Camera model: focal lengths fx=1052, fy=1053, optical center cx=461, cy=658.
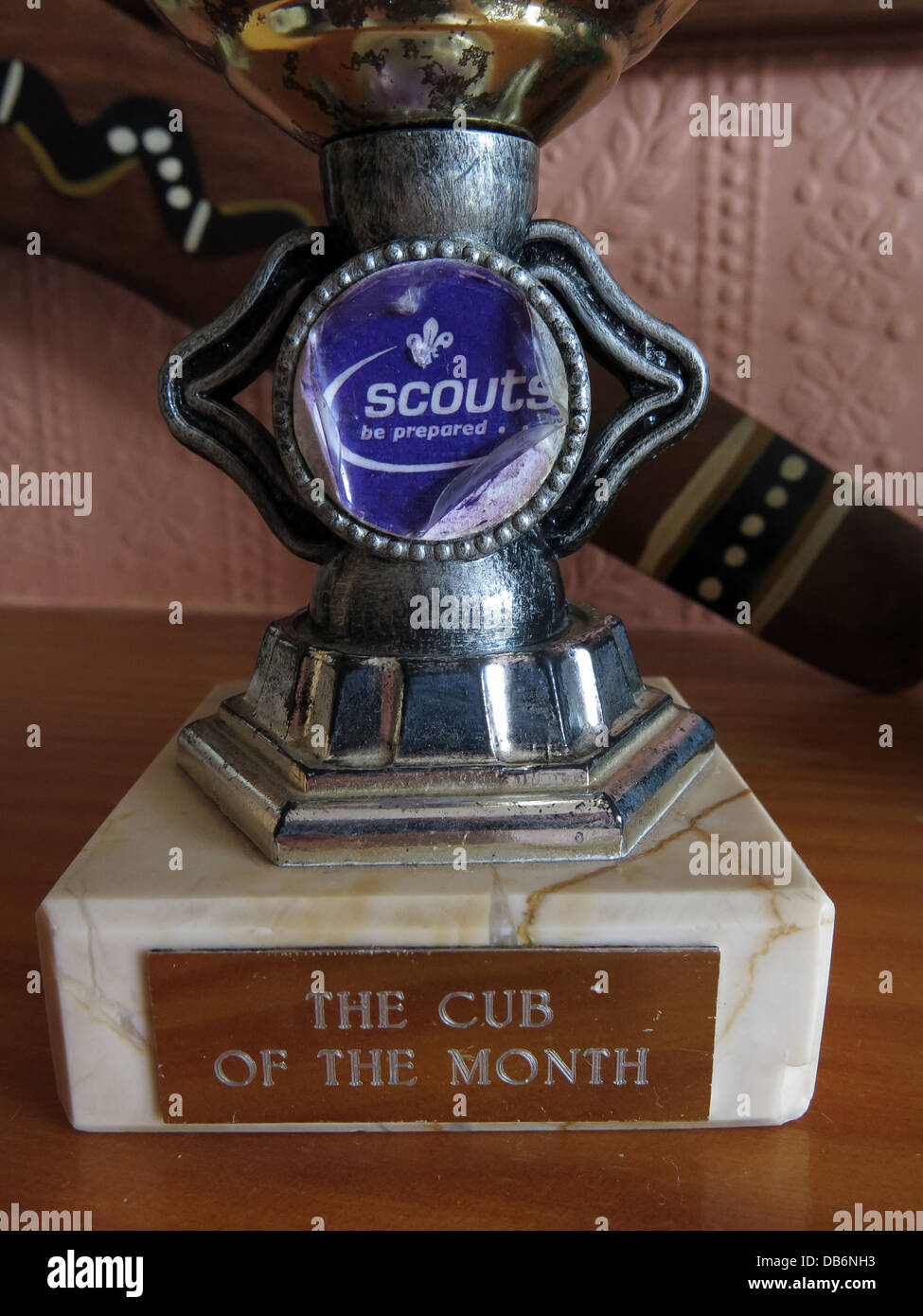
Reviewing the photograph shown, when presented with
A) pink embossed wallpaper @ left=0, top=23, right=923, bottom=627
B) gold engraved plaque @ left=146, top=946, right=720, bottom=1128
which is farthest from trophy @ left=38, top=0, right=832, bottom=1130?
pink embossed wallpaper @ left=0, top=23, right=923, bottom=627

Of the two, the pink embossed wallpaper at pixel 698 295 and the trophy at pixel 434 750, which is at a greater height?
the pink embossed wallpaper at pixel 698 295

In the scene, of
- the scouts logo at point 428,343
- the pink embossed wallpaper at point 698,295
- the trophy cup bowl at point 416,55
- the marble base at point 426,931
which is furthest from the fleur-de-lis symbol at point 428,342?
the pink embossed wallpaper at point 698,295

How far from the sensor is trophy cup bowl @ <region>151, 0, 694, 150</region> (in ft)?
1.66

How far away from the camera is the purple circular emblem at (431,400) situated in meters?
0.57

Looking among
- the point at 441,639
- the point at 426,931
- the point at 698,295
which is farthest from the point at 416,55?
the point at 698,295

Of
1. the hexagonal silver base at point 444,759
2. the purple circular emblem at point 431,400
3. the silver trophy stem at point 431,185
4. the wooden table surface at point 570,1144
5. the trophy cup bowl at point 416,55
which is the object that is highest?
the trophy cup bowl at point 416,55

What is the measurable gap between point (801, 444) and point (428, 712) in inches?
30.3

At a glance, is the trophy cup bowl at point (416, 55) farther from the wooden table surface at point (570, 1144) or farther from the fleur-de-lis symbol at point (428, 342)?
the wooden table surface at point (570, 1144)

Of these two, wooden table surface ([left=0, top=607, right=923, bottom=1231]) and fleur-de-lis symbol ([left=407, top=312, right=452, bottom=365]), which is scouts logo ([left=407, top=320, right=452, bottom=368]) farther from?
wooden table surface ([left=0, top=607, right=923, bottom=1231])

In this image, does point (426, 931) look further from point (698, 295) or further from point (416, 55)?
point (698, 295)

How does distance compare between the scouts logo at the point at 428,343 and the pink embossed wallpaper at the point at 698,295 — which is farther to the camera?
the pink embossed wallpaper at the point at 698,295

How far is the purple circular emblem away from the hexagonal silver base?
9 cm

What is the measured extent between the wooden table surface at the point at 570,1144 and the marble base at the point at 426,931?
2 cm

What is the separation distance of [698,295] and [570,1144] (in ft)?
3.01
